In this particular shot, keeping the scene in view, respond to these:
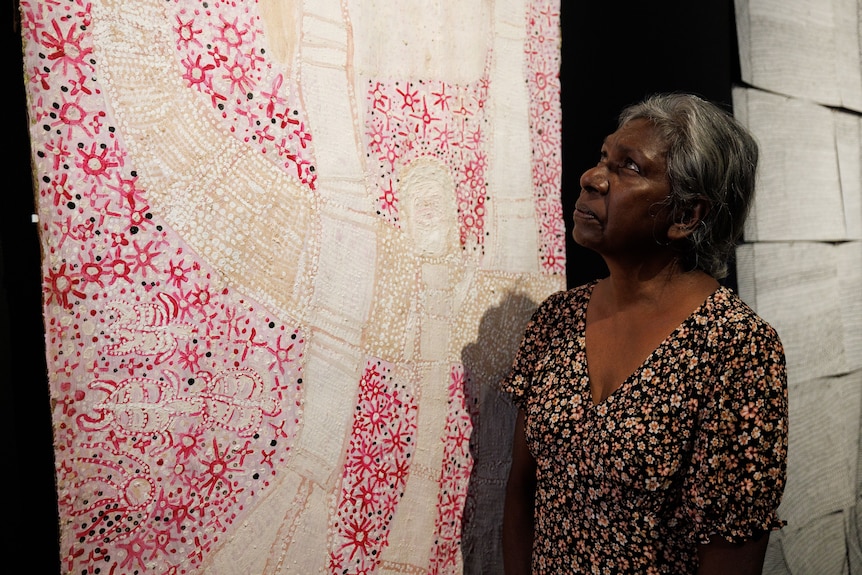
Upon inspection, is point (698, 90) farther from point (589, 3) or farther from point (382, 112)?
point (382, 112)

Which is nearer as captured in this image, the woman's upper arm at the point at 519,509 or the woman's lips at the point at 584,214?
the woman's lips at the point at 584,214

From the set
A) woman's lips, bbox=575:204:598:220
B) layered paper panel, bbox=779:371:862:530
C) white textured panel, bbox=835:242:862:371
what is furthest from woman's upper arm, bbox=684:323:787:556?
white textured panel, bbox=835:242:862:371

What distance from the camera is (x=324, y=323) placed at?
4.32ft

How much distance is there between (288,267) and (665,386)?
28.5 inches

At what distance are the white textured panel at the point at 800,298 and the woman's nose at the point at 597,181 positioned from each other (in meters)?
0.89

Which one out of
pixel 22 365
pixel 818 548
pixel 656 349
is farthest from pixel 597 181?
pixel 818 548

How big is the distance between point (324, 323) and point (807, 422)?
166cm

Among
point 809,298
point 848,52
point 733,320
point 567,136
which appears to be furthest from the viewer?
point 848,52

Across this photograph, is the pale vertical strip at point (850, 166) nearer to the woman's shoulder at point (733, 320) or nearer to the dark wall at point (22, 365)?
the woman's shoulder at point (733, 320)

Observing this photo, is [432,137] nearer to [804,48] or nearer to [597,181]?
[597,181]

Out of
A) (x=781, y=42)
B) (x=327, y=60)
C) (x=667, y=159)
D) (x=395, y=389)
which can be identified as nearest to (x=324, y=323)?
(x=395, y=389)

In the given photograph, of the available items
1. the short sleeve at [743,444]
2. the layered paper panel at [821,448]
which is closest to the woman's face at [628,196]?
the short sleeve at [743,444]

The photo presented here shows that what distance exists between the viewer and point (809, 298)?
7.06ft

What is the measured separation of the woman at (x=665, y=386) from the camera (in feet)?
3.80
